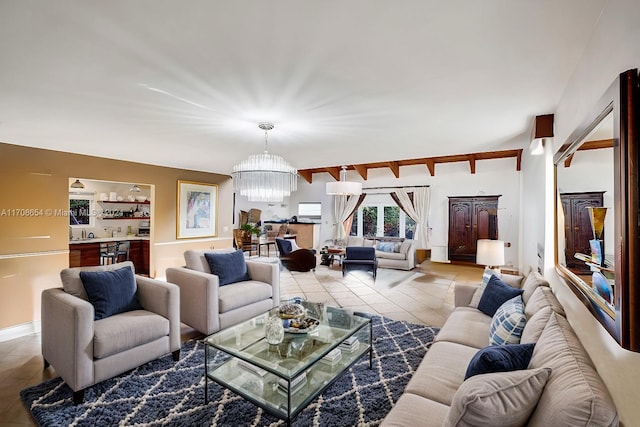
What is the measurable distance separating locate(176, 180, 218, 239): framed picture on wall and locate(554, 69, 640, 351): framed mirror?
5657mm

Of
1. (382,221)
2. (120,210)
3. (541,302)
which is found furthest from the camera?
(382,221)

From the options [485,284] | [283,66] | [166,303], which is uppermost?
[283,66]

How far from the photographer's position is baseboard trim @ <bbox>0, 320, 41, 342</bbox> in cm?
338

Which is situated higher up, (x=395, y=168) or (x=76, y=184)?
(x=395, y=168)

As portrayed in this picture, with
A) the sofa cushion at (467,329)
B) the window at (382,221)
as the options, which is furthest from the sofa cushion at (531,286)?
the window at (382,221)

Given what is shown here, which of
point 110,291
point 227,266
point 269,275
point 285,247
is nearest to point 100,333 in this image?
point 110,291

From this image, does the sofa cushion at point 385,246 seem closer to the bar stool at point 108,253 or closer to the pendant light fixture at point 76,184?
the bar stool at point 108,253

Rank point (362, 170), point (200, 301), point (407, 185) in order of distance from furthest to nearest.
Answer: point (407, 185) → point (362, 170) → point (200, 301)

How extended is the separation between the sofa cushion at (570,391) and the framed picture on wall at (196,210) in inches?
222

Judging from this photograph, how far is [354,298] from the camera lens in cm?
478

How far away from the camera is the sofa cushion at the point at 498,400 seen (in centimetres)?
104

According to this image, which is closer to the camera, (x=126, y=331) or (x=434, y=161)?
(x=126, y=331)

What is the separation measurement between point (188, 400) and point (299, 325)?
38.0 inches

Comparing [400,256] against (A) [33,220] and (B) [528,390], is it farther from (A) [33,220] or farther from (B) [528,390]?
(A) [33,220]
